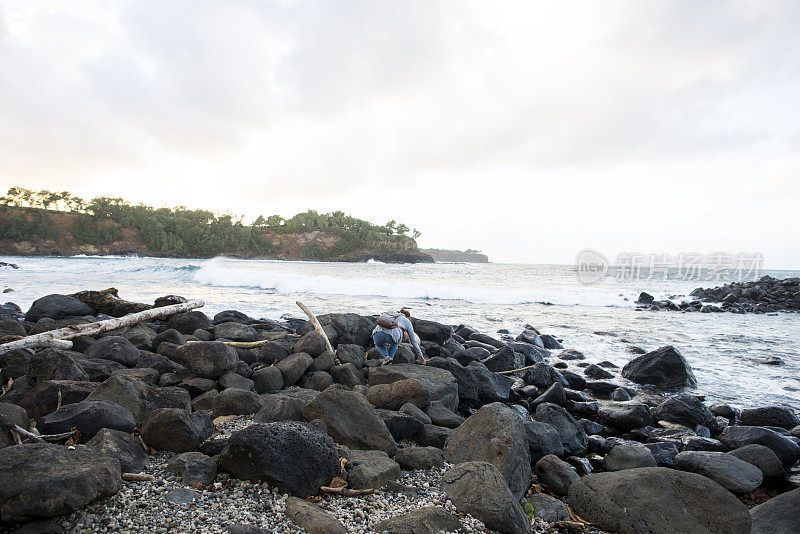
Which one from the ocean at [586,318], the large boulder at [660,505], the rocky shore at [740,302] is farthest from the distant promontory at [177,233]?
the large boulder at [660,505]

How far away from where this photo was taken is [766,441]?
13.7 ft

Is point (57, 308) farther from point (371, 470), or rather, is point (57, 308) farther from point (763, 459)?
point (763, 459)

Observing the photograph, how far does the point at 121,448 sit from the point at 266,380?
247 centimetres

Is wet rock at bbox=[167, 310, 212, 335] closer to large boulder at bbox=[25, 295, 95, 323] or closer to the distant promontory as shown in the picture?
large boulder at bbox=[25, 295, 95, 323]

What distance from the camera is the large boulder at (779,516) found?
270 centimetres

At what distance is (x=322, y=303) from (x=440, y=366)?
9876 millimetres

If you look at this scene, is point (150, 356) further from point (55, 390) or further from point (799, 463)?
point (799, 463)

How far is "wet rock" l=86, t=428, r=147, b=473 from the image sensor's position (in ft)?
8.48

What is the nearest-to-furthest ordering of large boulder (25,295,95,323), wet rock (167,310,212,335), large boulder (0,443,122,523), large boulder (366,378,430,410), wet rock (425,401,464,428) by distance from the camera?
1. large boulder (0,443,122,523)
2. wet rock (425,401,464,428)
3. large boulder (366,378,430,410)
4. wet rock (167,310,212,335)
5. large boulder (25,295,95,323)

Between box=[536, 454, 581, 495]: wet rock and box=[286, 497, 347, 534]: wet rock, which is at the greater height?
box=[286, 497, 347, 534]: wet rock

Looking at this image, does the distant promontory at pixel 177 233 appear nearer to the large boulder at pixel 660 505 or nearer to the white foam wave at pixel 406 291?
the white foam wave at pixel 406 291

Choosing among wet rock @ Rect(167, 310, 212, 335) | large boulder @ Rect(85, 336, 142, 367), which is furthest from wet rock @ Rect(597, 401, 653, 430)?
wet rock @ Rect(167, 310, 212, 335)

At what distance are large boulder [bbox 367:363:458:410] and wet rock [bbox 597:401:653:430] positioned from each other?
6.40 ft

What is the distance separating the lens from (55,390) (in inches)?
140
